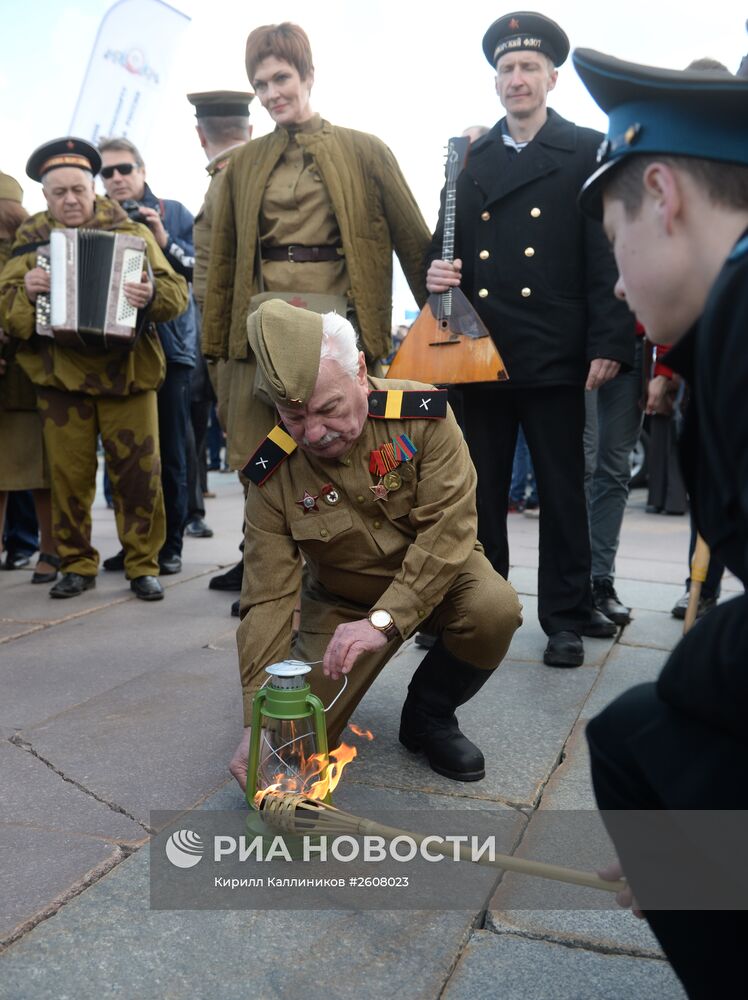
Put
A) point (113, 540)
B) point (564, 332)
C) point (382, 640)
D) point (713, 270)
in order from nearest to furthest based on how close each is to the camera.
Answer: point (713, 270), point (382, 640), point (564, 332), point (113, 540)

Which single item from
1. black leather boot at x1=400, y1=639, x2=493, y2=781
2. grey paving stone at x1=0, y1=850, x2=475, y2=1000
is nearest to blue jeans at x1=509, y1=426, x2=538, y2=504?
black leather boot at x1=400, y1=639, x2=493, y2=781

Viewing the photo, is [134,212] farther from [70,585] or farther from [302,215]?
[70,585]

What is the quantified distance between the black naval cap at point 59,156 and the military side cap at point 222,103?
591 millimetres

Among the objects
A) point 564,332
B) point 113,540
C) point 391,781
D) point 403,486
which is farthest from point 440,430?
point 113,540

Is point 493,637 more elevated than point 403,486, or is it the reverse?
point 403,486

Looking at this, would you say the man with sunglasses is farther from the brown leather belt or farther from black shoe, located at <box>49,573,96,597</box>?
the brown leather belt

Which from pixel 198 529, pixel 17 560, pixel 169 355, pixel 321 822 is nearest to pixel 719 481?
pixel 321 822

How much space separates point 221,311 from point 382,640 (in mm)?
2191

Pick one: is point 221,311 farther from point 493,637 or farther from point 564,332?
point 493,637

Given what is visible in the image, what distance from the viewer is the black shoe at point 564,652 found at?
3.75 m

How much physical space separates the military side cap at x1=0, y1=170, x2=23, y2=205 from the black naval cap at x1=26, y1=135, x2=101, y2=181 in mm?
594

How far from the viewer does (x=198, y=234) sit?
4660mm

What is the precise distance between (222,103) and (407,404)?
10.1ft

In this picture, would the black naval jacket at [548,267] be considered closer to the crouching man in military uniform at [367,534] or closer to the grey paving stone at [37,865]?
the crouching man in military uniform at [367,534]
